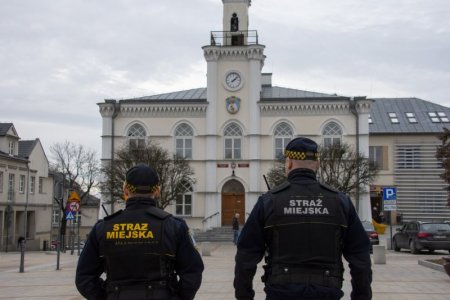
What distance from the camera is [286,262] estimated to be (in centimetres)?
518

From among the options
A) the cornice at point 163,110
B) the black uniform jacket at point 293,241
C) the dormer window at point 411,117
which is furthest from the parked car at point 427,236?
the dormer window at point 411,117

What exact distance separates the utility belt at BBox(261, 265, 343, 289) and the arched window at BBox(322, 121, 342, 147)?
39.3 metres

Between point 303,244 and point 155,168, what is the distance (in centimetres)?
3287

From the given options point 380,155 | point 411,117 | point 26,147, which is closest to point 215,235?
point 380,155

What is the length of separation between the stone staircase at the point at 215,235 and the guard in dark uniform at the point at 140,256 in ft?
118

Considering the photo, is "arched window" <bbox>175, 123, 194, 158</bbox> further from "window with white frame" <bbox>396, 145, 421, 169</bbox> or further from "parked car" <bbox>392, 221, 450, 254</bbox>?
"parked car" <bbox>392, 221, 450, 254</bbox>

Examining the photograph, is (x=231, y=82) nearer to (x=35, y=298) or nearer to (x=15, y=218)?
(x=15, y=218)

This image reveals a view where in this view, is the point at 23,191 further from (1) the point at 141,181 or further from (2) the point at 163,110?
(1) the point at 141,181

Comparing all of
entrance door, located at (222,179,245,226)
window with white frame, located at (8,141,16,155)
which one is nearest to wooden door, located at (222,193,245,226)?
entrance door, located at (222,179,245,226)

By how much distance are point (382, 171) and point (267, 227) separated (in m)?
47.5

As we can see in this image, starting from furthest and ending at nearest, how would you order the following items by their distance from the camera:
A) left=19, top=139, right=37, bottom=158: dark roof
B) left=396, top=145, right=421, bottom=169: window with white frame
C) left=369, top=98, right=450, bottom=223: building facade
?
left=19, top=139, right=37, bottom=158: dark roof
left=396, top=145, right=421, bottom=169: window with white frame
left=369, top=98, right=450, bottom=223: building facade

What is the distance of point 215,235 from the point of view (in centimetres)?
4212

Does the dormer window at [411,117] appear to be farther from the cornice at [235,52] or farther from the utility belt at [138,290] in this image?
the utility belt at [138,290]

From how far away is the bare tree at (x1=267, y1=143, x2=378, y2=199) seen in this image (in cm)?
3694
